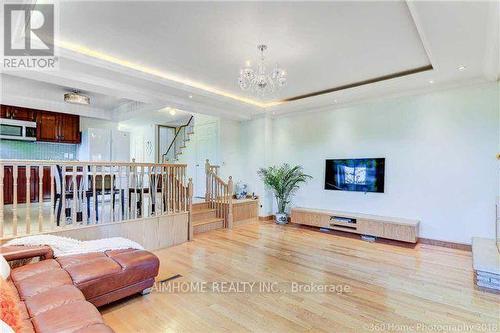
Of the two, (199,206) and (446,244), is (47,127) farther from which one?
(446,244)

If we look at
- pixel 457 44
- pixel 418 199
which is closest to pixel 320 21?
pixel 457 44

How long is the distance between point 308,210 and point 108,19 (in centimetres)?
480

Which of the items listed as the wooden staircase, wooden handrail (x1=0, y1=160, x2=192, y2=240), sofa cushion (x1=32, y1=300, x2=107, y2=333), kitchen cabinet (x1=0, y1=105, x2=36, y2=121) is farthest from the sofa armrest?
kitchen cabinet (x1=0, y1=105, x2=36, y2=121)

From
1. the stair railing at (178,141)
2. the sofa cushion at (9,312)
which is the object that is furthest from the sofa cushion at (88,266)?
the stair railing at (178,141)

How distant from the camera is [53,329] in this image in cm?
146

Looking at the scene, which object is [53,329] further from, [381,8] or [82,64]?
[381,8]

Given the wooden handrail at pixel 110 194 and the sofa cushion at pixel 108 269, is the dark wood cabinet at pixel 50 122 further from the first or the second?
the sofa cushion at pixel 108 269

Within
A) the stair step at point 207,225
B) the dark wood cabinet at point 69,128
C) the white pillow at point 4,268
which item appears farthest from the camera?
the dark wood cabinet at point 69,128

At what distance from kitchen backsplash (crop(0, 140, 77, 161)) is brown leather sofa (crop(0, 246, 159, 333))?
182 inches

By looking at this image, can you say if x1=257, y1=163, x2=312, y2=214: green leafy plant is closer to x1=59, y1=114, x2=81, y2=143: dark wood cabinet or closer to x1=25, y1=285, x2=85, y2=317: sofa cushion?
x1=25, y1=285, x2=85, y2=317: sofa cushion

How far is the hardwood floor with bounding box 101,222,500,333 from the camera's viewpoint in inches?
87.0

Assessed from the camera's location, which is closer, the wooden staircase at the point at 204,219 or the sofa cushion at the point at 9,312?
the sofa cushion at the point at 9,312

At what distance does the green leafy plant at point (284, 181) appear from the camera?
239 inches

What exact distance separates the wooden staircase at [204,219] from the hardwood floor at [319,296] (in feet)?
3.22
